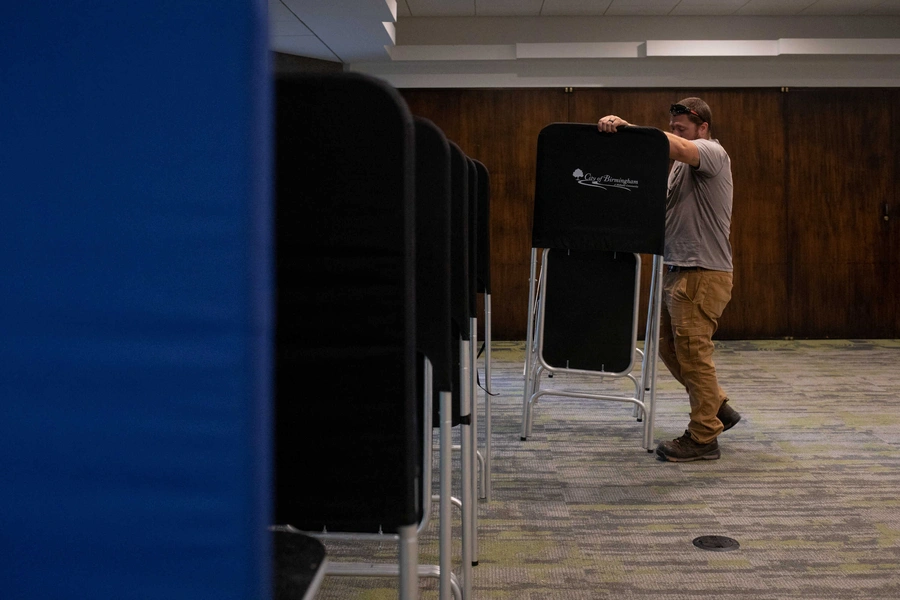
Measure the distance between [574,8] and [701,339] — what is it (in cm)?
393

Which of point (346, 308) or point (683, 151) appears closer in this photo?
point (346, 308)

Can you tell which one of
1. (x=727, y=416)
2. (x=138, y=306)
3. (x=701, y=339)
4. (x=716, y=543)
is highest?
(x=138, y=306)

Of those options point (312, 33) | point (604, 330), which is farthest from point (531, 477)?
point (312, 33)

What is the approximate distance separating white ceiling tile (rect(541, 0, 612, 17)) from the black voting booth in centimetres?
327

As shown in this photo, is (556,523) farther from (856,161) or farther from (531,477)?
(856,161)

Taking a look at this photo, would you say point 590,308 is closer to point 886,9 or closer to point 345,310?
point 345,310

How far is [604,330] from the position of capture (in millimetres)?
3365

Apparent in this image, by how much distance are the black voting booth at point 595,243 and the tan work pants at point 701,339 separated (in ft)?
0.48

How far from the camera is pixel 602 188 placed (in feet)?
10.2

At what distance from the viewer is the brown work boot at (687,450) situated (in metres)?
3.12

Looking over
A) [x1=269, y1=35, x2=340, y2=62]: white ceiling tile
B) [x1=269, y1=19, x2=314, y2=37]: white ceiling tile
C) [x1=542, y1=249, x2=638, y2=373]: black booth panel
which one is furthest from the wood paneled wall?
[x1=542, y1=249, x2=638, y2=373]: black booth panel

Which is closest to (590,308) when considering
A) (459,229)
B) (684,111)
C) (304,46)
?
(684,111)

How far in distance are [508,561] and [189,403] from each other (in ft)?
6.05

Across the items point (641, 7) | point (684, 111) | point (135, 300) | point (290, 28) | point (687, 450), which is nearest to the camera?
point (135, 300)
